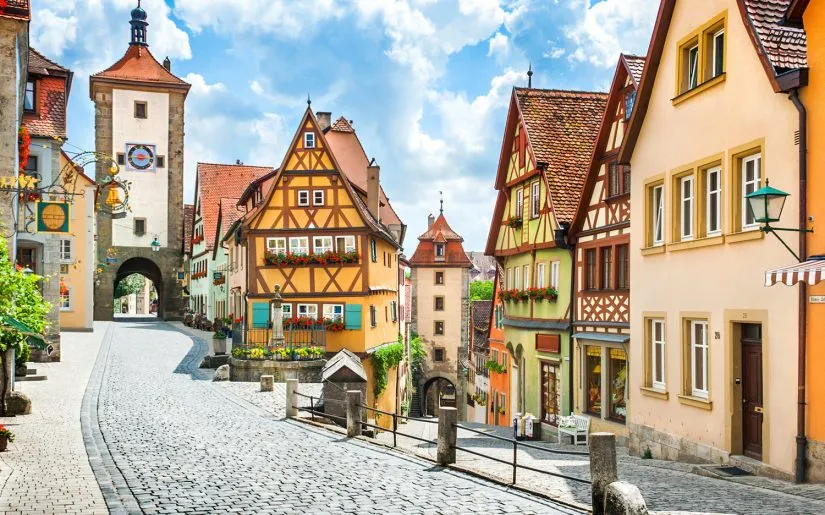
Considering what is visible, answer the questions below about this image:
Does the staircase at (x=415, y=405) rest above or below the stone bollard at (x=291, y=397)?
below

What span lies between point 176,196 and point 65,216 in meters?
46.0

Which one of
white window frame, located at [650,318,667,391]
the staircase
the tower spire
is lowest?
the staircase

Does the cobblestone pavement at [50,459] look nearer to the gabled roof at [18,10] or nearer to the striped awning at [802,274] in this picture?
the striped awning at [802,274]

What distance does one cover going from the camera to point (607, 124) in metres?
22.3

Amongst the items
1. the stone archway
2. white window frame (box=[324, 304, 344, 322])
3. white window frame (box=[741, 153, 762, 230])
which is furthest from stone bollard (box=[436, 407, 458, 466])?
the stone archway

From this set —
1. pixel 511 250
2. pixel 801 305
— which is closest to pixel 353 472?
pixel 801 305

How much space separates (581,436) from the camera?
2231cm

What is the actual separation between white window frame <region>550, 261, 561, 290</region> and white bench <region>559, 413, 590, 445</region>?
395cm

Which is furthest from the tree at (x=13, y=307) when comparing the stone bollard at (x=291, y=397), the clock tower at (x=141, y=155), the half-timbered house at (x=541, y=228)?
the clock tower at (x=141, y=155)

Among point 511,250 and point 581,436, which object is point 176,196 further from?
point 581,436

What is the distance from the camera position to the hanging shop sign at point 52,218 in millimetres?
16031

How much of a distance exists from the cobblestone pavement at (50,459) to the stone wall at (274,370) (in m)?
4.51

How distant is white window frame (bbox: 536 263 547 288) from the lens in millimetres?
25984

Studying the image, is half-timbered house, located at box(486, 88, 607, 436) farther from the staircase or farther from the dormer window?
the staircase
